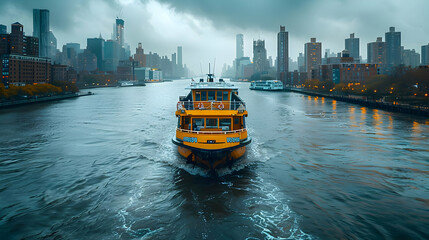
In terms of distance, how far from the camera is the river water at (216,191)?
1680cm

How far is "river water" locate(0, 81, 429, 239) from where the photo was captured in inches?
661

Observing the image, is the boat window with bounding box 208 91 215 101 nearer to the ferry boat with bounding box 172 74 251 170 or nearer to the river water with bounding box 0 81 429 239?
the ferry boat with bounding box 172 74 251 170

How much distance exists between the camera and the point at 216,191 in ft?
71.2

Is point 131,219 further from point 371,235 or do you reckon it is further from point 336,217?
point 371,235

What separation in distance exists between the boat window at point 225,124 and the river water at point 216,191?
10.5 ft

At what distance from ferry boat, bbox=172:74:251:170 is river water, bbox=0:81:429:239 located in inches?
58.9

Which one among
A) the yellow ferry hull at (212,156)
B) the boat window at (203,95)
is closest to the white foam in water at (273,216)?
the yellow ferry hull at (212,156)

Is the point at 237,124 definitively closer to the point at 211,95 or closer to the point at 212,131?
the point at 211,95

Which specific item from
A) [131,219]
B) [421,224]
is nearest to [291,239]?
[421,224]

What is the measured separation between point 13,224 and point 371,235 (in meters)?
18.5

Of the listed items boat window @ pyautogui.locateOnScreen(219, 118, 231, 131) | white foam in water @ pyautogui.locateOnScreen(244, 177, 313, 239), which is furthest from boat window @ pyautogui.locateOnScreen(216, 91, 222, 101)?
white foam in water @ pyautogui.locateOnScreen(244, 177, 313, 239)

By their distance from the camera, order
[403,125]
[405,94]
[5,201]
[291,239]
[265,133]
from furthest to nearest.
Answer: [405,94], [403,125], [265,133], [5,201], [291,239]

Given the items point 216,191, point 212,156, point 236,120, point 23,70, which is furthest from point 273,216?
point 23,70

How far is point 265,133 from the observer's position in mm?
45719
